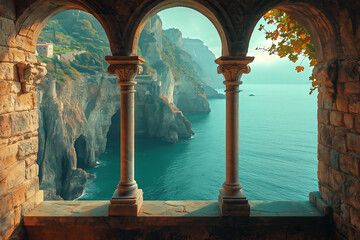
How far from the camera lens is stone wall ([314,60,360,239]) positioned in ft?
11.6

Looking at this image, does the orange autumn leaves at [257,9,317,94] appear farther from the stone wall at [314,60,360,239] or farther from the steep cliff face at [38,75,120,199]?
the steep cliff face at [38,75,120,199]


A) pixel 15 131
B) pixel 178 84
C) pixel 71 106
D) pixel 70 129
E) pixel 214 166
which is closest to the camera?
pixel 15 131

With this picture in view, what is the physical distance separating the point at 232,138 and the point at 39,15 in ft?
12.0

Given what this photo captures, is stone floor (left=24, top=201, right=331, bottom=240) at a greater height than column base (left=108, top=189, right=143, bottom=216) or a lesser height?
lesser

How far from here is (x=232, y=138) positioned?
4.27 m

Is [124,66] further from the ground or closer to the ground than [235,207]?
further from the ground

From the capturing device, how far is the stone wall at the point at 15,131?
372 cm

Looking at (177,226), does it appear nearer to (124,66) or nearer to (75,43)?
(124,66)

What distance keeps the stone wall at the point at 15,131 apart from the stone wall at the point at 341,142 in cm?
456

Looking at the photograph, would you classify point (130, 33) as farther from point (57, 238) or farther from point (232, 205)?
point (57, 238)

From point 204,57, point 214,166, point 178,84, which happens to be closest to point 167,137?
point 214,166

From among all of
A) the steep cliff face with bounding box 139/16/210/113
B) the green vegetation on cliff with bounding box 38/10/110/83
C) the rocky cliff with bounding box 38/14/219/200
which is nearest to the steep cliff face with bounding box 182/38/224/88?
the steep cliff face with bounding box 139/16/210/113

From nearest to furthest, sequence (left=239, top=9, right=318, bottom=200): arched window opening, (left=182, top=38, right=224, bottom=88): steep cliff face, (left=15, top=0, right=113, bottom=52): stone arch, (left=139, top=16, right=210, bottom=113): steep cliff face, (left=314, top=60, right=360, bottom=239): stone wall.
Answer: (left=314, top=60, right=360, bottom=239): stone wall, (left=15, top=0, right=113, bottom=52): stone arch, (left=239, top=9, right=318, bottom=200): arched window opening, (left=139, top=16, right=210, bottom=113): steep cliff face, (left=182, top=38, right=224, bottom=88): steep cliff face

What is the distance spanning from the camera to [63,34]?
45344mm
